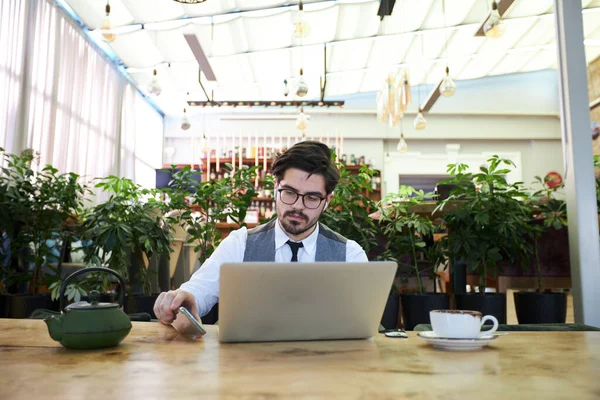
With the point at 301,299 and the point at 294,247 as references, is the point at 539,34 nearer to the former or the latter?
the point at 294,247

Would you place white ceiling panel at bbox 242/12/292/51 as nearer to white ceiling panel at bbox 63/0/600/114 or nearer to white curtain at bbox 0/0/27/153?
white ceiling panel at bbox 63/0/600/114

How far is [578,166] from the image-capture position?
269 centimetres

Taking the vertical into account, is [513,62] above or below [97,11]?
above

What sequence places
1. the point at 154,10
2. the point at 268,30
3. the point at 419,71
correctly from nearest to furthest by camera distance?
the point at 154,10 < the point at 268,30 < the point at 419,71

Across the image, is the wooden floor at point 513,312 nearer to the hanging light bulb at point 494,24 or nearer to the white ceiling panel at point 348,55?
the hanging light bulb at point 494,24

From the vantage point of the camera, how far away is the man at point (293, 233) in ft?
5.24

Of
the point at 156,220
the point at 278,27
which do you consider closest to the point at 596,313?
the point at 156,220

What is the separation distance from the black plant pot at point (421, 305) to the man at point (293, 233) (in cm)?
126

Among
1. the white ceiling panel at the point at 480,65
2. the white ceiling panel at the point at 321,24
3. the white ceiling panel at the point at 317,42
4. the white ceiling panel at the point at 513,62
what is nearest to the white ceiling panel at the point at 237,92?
the white ceiling panel at the point at 317,42

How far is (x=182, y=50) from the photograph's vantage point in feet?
23.1

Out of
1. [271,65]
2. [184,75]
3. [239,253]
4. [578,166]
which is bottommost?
[239,253]

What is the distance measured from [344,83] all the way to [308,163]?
811 cm

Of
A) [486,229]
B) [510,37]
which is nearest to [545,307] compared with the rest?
[486,229]

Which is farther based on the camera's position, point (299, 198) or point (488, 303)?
point (488, 303)
